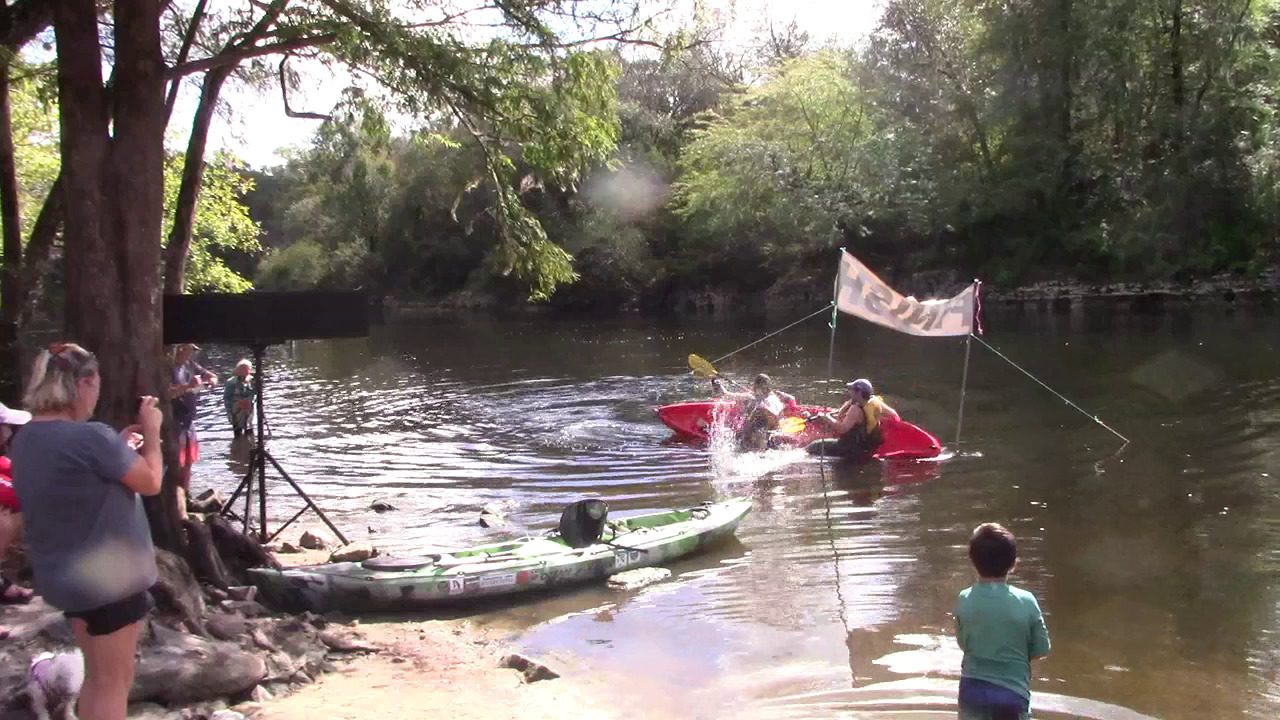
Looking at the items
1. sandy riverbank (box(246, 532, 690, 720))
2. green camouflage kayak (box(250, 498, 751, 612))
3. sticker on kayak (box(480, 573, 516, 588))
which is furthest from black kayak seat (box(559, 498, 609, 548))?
sandy riverbank (box(246, 532, 690, 720))

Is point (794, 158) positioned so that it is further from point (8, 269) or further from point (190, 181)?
point (8, 269)

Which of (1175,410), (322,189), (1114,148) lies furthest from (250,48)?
(322,189)

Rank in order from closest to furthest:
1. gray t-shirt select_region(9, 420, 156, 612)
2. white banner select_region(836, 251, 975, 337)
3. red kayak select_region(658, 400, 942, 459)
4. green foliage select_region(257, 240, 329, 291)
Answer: gray t-shirt select_region(9, 420, 156, 612)
white banner select_region(836, 251, 975, 337)
red kayak select_region(658, 400, 942, 459)
green foliage select_region(257, 240, 329, 291)

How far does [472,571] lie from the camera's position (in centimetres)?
753

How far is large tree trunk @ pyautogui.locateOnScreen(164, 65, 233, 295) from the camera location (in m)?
7.59

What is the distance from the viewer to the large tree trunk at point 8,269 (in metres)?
7.82

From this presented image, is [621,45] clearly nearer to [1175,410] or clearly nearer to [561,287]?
[1175,410]

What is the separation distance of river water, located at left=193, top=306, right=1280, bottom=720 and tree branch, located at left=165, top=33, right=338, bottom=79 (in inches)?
164

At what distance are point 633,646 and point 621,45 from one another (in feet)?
15.7

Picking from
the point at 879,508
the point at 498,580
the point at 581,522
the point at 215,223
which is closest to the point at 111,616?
the point at 498,580

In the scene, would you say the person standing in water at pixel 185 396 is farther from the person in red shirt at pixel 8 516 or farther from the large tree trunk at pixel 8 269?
the person in red shirt at pixel 8 516

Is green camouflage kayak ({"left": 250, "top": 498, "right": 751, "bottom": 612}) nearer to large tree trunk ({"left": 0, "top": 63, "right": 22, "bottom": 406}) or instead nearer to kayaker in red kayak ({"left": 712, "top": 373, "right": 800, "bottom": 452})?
large tree trunk ({"left": 0, "top": 63, "right": 22, "bottom": 406})

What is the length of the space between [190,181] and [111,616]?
4.83m

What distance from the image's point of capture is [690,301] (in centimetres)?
5094
